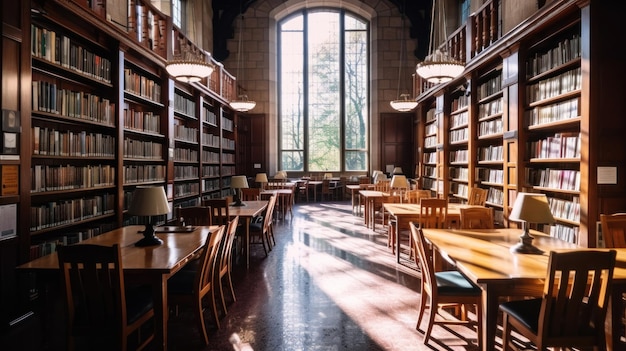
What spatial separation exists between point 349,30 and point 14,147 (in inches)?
457

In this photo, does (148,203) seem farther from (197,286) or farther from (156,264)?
(197,286)

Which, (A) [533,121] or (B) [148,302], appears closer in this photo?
(B) [148,302]

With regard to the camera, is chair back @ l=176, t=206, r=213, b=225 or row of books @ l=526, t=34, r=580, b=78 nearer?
row of books @ l=526, t=34, r=580, b=78

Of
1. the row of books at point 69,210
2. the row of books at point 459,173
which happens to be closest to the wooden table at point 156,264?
the row of books at point 69,210

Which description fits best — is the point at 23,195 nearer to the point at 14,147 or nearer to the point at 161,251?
the point at 14,147

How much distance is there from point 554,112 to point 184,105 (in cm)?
580

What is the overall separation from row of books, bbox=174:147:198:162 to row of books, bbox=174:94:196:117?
2.25 ft

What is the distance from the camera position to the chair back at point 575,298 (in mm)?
1831

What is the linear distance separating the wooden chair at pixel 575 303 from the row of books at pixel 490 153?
3.94 m

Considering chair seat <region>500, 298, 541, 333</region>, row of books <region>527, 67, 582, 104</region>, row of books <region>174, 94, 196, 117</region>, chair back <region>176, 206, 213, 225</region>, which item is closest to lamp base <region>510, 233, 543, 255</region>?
chair seat <region>500, 298, 541, 333</region>

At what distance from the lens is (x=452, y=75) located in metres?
5.47

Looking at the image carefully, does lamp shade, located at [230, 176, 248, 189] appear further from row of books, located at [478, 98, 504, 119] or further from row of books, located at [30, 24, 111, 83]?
row of books, located at [478, 98, 504, 119]

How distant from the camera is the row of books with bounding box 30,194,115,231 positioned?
346cm

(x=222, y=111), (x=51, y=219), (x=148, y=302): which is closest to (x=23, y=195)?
(x=51, y=219)
